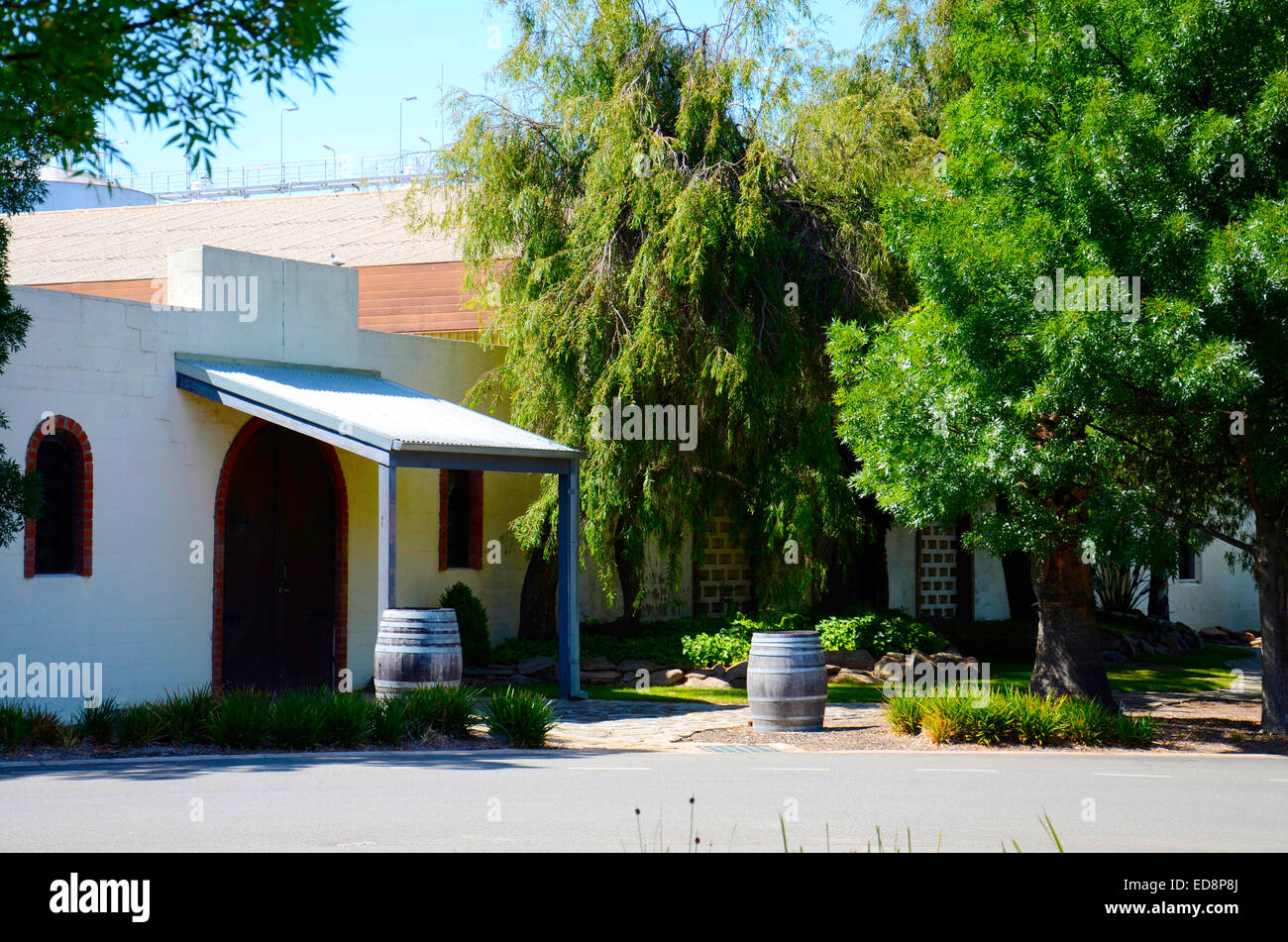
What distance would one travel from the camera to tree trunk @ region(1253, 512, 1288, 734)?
14117mm

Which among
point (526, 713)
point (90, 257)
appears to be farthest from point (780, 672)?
point (90, 257)

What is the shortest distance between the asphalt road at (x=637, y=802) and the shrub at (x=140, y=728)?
0.80 metres

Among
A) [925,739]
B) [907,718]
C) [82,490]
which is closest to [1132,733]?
[925,739]

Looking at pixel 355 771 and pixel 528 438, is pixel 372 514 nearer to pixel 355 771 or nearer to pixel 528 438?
pixel 528 438

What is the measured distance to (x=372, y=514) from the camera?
18188 millimetres

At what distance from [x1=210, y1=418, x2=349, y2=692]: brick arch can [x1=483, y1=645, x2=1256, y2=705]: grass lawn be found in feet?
8.23

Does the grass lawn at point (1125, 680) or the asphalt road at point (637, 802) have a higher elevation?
the asphalt road at point (637, 802)

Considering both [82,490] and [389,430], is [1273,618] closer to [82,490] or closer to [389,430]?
[389,430]

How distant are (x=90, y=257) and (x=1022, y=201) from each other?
18.2 meters

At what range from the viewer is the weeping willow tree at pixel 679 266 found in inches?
680

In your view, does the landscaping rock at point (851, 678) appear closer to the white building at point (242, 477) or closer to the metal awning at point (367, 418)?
the white building at point (242, 477)

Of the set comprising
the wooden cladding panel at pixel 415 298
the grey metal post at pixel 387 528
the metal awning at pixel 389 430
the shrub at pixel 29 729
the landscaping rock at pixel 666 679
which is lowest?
the landscaping rock at pixel 666 679

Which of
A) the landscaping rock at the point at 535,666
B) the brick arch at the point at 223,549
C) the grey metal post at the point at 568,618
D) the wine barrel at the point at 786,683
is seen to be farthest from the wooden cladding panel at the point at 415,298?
the wine barrel at the point at 786,683

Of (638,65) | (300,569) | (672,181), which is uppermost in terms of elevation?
(638,65)
